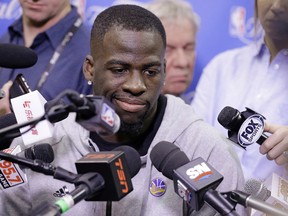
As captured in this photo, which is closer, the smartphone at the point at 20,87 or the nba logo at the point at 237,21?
the smartphone at the point at 20,87

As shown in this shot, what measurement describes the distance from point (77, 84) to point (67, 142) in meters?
0.64

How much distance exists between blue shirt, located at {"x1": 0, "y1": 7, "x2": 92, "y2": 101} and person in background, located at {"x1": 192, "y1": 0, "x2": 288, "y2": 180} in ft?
1.77

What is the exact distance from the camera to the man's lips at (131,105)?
160 cm

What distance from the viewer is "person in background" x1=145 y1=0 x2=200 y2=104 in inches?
97.7

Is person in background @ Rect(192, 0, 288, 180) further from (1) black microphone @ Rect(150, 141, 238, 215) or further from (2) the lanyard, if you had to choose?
(1) black microphone @ Rect(150, 141, 238, 215)

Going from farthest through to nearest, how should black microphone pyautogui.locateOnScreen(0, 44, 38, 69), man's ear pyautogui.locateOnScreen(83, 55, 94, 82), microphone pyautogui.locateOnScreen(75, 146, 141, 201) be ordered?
man's ear pyautogui.locateOnScreen(83, 55, 94, 82), black microphone pyautogui.locateOnScreen(0, 44, 38, 69), microphone pyautogui.locateOnScreen(75, 146, 141, 201)

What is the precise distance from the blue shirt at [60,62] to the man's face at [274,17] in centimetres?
74

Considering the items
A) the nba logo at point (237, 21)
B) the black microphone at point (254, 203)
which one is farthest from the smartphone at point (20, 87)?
the nba logo at point (237, 21)

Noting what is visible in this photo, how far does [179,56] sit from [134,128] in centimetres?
93

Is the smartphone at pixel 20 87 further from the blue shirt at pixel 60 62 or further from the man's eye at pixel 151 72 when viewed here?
the blue shirt at pixel 60 62

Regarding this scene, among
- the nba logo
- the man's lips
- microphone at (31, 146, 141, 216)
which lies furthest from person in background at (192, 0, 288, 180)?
microphone at (31, 146, 141, 216)

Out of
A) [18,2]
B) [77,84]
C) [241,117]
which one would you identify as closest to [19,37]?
[18,2]

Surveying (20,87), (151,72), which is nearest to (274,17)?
(151,72)

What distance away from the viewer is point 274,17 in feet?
6.61
